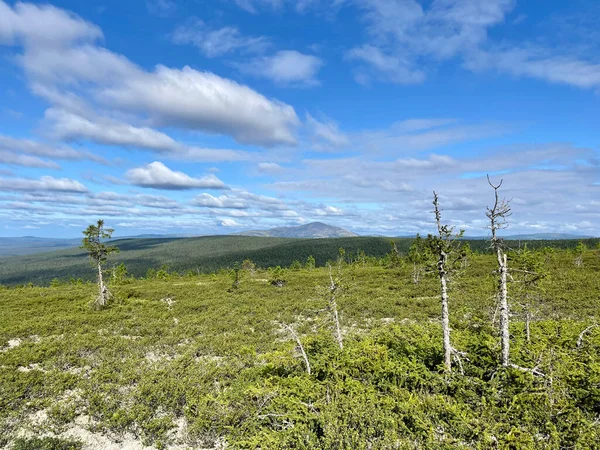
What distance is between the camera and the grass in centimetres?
794

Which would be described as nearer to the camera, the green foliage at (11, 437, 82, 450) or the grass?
the grass

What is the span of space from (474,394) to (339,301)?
77.3ft

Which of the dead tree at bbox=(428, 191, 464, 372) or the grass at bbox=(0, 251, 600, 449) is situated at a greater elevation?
the dead tree at bbox=(428, 191, 464, 372)

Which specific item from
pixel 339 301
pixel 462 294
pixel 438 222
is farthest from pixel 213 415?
pixel 462 294

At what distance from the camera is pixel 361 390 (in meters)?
10.1

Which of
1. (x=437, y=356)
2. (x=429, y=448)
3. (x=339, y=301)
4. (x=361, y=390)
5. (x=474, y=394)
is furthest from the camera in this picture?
(x=339, y=301)

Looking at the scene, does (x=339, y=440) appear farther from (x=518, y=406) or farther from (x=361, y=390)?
(x=518, y=406)

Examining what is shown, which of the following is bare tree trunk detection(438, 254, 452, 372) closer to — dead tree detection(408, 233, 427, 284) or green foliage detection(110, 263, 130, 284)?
dead tree detection(408, 233, 427, 284)

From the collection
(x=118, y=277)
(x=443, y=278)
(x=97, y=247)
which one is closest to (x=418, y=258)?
(x=443, y=278)

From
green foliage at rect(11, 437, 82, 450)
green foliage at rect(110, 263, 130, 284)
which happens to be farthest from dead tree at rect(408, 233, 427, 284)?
green foliage at rect(110, 263, 130, 284)

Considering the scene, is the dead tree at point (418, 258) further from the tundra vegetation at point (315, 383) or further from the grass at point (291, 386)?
the grass at point (291, 386)

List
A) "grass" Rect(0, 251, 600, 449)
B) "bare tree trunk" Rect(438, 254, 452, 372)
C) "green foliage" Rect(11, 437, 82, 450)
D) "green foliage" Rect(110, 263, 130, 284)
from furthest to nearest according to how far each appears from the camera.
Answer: "green foliage" Rect(110, 263, 130, 284) < "bare tree trunk" Rect(438, 254, 452, 372) < "green foliage" Rect(11, 437, 82, 450) < "grass" Rect(0, 251, 600, 449)

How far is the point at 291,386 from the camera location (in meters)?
10.5

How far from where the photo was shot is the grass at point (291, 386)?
794 cm
